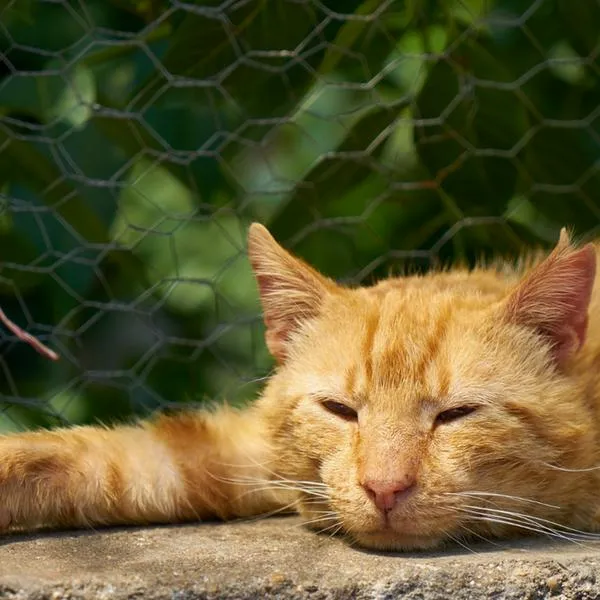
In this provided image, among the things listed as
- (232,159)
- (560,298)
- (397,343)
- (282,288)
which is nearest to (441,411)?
(397,343)

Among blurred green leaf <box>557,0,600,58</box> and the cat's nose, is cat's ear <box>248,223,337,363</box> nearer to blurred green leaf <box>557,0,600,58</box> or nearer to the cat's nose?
the cat's nose

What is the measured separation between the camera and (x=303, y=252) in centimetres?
242

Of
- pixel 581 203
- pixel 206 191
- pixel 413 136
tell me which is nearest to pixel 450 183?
pixel 413 136

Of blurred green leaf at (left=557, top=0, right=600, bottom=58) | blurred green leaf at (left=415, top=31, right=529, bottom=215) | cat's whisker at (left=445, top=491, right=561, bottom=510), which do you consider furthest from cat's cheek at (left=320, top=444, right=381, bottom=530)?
blurred green leaf at (left=557, top=0, right=600, bottom=58)

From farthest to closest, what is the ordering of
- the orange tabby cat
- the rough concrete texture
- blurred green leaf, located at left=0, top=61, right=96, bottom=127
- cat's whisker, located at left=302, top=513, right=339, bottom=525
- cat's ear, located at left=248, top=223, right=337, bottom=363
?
blurred green leaf, located at left=0, top=61, right=96, bottom=127 → cat's ear, located at left=248, top=223, right=337, bottom=363 → cat's whisker, located at left=302, top=513, right=339, bottom=525 → the orange tabby cat → the rough concrete texture

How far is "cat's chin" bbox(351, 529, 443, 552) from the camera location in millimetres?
1515

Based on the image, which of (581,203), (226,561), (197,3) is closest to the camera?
(226,561)

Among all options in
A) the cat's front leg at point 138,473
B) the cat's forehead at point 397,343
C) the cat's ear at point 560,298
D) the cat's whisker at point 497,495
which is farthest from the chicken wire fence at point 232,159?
the cat's whisker at point 497,495

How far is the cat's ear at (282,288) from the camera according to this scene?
68.9 inches

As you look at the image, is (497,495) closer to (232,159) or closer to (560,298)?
(560,298)

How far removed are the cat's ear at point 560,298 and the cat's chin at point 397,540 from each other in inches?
12.5

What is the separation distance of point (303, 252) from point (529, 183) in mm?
492

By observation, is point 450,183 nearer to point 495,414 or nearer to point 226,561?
point 495,414

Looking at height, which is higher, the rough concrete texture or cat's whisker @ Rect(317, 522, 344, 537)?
cat's whisker @ Rect(317, 522, 344, 537)
